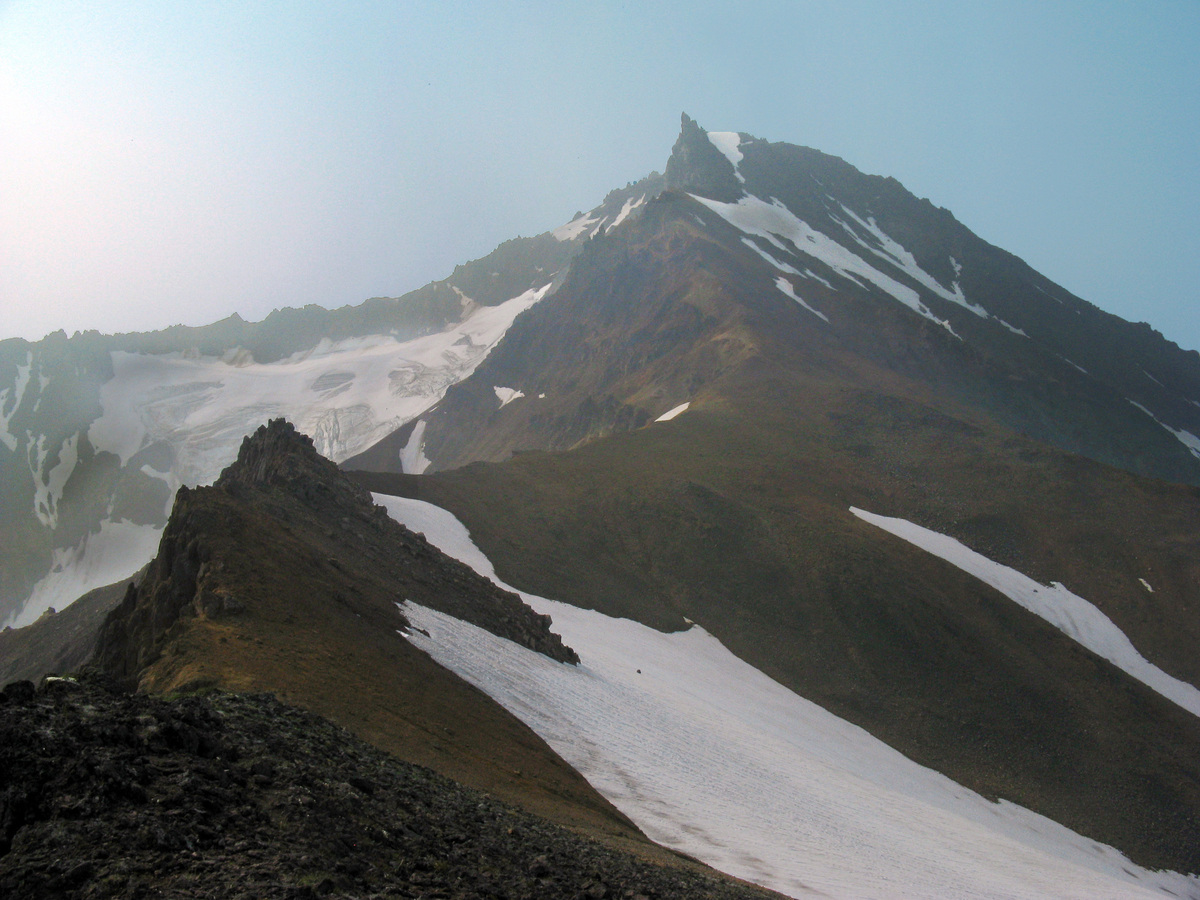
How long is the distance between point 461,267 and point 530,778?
186 metres

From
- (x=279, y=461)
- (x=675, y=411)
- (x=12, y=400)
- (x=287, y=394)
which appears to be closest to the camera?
(x=279, y=461)

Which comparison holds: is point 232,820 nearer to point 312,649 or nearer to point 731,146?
point 312,649

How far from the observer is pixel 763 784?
2780 cm

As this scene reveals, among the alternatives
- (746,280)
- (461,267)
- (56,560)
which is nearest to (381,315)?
(461,267)

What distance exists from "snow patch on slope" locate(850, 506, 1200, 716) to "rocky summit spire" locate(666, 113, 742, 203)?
316 feet

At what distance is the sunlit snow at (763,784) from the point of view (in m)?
22.4

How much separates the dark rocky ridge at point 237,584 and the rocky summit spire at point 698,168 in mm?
Result: 117428

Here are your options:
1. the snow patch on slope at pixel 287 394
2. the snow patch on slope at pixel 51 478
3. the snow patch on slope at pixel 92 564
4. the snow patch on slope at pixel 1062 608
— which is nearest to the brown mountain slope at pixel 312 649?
the snow patch on slope at pixel 1062 608

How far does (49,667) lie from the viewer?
45875mm

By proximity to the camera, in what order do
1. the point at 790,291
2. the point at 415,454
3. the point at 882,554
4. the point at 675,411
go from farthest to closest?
the point at 415,454, the point at 790,291, the point at 675,411, the point at 882,554

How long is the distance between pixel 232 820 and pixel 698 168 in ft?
536

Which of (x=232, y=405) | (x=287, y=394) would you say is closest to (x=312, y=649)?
(x=232, y=405)

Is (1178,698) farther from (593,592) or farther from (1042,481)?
(593,592)

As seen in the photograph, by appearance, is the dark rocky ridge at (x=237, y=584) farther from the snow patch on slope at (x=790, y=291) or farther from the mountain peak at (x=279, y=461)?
the snow patch on slope at (x=790, y=291)
